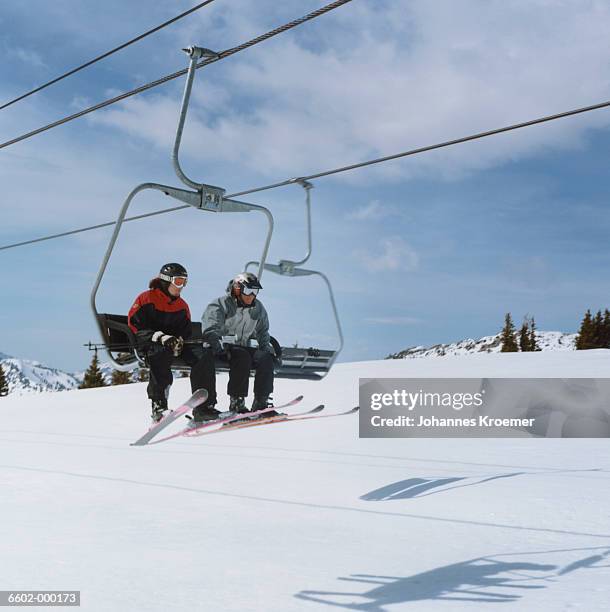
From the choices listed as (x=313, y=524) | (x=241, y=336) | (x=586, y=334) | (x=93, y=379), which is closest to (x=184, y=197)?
(x=241, y=336)

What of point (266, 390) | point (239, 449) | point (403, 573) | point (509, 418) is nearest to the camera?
point (403, 573)

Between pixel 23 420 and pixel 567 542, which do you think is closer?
pixel 567 542

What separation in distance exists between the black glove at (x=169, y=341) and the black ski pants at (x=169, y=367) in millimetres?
130

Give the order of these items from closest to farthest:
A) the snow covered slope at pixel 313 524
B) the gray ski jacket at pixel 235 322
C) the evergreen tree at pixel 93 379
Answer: the snow covered slope at pixel 313 524, the gray ski jacket at pixel 235 322, the evergreen tree at pixel 93 379

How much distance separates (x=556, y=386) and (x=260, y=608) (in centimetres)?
1329

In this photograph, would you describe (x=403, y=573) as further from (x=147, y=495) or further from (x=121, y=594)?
(x=147, y=495)

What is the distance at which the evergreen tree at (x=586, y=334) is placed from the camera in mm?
68750

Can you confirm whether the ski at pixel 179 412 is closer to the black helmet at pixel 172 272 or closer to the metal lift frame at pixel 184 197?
the metal lift frame at pixel 184 197

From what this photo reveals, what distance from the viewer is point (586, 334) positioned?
69375 millimetres

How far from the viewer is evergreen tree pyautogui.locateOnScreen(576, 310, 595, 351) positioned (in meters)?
68.8

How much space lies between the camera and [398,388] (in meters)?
17.8

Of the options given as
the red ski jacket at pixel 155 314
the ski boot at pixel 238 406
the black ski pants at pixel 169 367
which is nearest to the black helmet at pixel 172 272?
the red ski jacket at pixel 155 314

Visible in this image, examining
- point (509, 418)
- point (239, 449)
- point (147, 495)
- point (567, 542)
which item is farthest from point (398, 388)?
point (567, 542)

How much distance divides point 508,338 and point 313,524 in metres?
69.1
